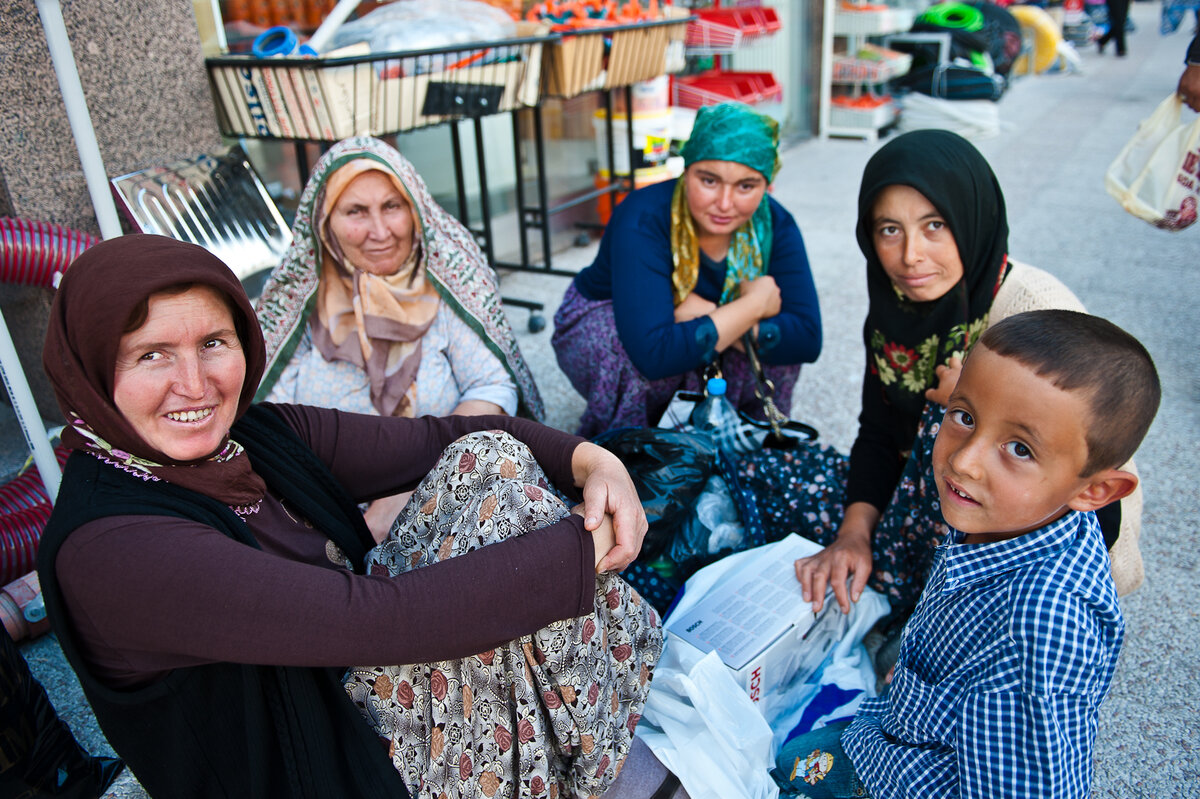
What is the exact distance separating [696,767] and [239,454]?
103 cm

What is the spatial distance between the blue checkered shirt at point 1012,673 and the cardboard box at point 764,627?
369 millimetres

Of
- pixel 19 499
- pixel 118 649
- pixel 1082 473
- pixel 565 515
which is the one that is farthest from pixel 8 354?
pixel 1082 473

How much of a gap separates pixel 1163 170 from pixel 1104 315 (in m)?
1.15

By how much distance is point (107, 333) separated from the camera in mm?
1226

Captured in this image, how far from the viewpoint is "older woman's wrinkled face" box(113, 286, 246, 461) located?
50.7 inches

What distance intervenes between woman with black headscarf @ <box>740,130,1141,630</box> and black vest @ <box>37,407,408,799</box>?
1.08m

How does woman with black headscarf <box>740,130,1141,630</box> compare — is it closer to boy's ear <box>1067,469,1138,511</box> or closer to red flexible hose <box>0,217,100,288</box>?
boy's ear <box>1067,469,1138,511</box>

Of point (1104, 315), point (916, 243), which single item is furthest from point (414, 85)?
point (1104, 315)

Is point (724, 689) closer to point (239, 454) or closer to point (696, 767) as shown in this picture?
point (696, 767)

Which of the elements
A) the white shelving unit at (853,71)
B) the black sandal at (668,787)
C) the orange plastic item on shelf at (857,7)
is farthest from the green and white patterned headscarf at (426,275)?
the orange plastic item on shelf at (857,7)

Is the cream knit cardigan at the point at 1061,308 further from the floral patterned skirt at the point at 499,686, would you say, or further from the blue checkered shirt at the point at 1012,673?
the floral patterned skirt at the point at 499,686

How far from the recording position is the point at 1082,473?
125 centimetres

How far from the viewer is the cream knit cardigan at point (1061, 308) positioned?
77.3 inches

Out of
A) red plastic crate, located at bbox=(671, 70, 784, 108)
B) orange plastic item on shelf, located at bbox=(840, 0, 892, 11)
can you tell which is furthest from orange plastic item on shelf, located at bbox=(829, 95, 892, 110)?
red plastic crate, located at bbox=(671, 70, 784, 108)
